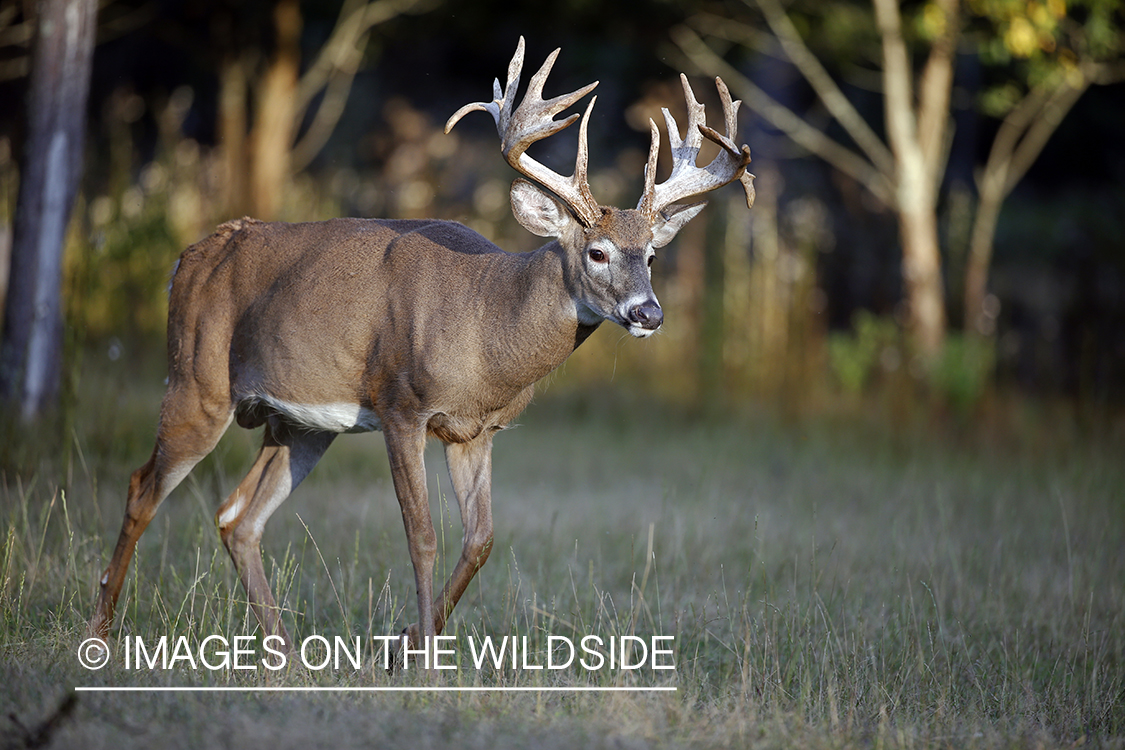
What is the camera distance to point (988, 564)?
6430mm

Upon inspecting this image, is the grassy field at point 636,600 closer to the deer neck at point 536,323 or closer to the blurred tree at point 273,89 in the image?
the deer neck at point 536,323

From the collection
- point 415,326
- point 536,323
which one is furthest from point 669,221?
point 415,326

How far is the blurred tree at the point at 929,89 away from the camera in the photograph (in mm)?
9766

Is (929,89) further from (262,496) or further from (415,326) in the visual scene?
(262,496)

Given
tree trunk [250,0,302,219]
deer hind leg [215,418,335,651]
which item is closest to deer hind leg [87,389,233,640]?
deer hind leg [215,418,335,651]

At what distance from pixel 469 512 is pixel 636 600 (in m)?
1.19

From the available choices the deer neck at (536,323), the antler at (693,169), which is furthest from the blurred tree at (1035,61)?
the deer neck at (536,323)

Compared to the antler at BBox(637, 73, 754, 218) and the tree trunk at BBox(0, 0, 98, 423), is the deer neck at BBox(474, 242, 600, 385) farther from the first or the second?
the tree trunk at BBox(0, 0, 98, 423)

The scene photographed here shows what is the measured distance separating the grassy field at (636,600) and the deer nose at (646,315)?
931 mm

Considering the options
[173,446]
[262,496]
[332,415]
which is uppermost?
Answer: [332,415]

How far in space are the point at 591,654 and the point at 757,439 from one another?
582cm

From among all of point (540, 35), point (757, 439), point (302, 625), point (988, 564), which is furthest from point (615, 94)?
point (302, 625)

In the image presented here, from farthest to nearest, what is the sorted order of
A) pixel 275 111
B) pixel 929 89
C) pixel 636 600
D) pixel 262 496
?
1. pixel 275 111
2. pixel 929 89
3. pixel 636 600
4. pixel 262 496

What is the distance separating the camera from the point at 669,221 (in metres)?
4.99
